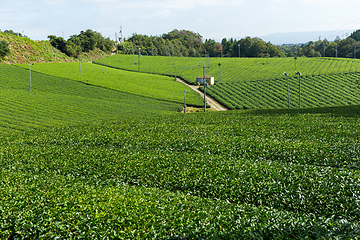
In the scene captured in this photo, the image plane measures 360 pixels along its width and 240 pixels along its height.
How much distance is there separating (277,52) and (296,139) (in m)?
184

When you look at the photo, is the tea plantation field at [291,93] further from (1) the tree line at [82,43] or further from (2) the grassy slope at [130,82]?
(1) the tree line at [82,43]

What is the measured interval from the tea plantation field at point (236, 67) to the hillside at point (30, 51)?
2106 cm

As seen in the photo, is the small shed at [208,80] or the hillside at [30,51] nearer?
the small shed at [208,80]

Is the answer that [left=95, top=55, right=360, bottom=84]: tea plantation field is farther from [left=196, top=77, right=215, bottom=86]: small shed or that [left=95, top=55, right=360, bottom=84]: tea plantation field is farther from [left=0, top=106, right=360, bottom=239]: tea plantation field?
[left=0, top=106, right=360, bottom=239]: tea plantation field

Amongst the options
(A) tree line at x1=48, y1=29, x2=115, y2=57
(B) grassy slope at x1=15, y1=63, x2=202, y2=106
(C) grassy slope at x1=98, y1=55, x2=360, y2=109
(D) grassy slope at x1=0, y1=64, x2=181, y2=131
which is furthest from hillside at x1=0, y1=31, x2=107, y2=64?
(C) grassy slope at x1=98, y1=55, x2=360, y2=109

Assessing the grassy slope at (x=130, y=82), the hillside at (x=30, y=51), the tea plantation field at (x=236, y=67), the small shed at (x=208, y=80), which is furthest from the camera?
the tea plantation field at (x=236, y=67)

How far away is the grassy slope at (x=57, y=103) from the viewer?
59419mm

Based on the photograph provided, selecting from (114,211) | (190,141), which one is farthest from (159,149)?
(114,211)

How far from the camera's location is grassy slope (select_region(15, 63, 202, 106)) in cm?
9456

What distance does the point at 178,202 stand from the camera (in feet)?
46.9

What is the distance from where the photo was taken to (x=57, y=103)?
72562 millimetres

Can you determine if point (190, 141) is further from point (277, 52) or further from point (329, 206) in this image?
point (277, 52)

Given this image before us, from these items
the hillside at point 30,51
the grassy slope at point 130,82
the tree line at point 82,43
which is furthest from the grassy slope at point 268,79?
the hillside at point 30,51

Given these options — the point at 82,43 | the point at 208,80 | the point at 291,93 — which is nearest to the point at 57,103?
the point at 208,80
